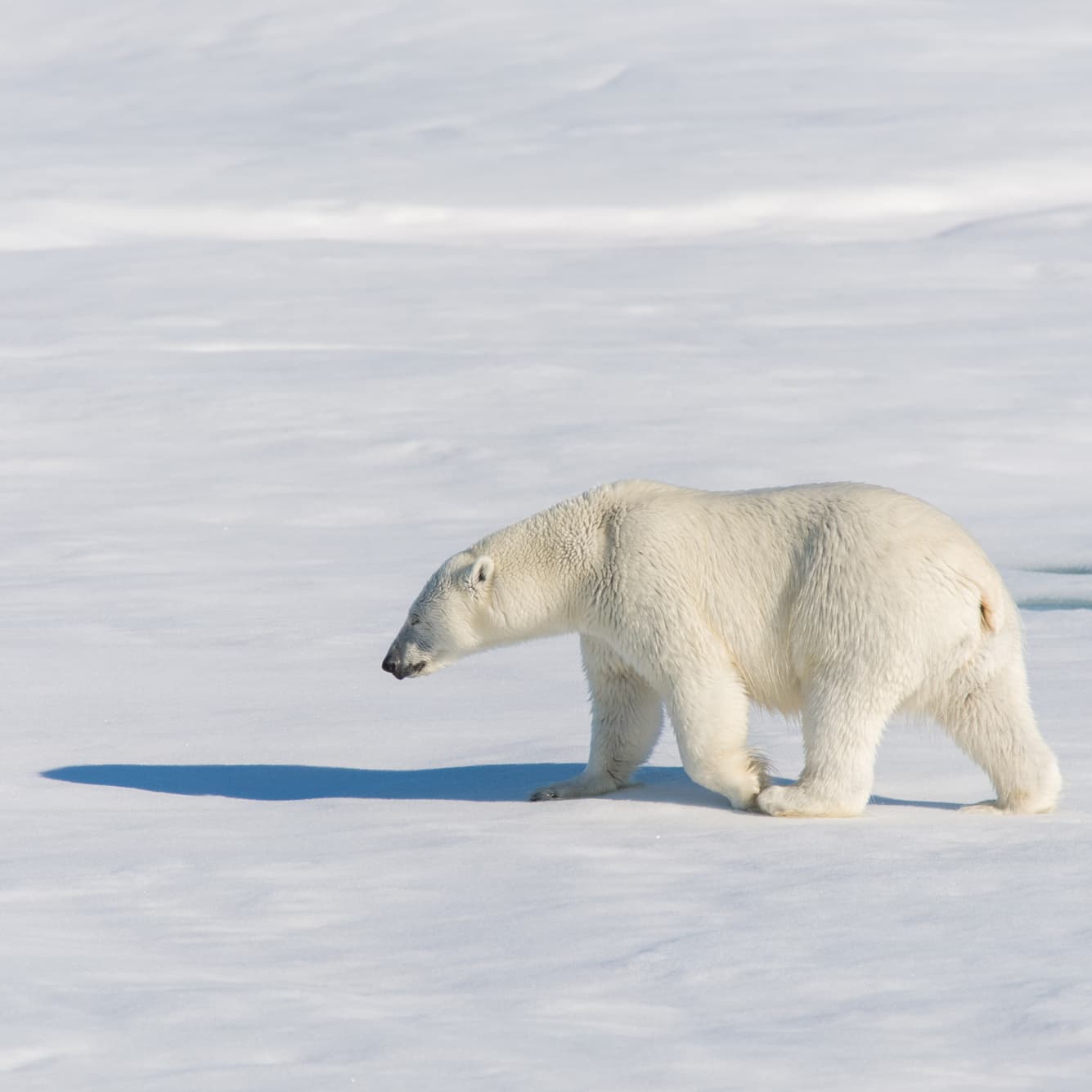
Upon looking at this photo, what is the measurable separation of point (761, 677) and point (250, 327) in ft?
32.4

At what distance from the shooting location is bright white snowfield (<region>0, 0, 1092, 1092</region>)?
2881 millimetres

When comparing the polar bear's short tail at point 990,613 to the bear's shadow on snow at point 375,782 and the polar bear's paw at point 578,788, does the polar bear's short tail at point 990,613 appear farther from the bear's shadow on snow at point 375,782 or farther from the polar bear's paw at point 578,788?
the polar bear's paw at point 578,788

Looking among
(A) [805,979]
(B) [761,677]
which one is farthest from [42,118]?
(A) [805,979]

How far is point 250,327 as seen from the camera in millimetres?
13844

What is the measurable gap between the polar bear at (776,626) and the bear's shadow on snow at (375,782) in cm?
18

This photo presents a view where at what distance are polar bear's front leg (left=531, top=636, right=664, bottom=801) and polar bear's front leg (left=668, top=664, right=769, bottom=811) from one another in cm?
31

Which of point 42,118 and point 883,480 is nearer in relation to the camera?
point 883,480

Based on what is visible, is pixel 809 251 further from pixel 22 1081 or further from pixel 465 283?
pixel 22 1081

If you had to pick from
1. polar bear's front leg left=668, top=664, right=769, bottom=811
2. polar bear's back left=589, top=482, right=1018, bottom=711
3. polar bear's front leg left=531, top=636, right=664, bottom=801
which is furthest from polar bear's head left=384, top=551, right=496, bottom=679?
polar bear's front leg left=668, top=664, right=769, bottom=811

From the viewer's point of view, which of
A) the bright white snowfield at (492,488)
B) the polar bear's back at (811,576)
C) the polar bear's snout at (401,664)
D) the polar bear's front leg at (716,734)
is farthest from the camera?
the polar bear's snout at (401,664)

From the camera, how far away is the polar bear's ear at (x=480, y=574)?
15.7ft

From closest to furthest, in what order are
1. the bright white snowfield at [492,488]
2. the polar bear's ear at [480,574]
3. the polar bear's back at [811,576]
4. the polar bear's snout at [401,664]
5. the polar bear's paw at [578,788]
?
the bright white snowfield at [492,488] < the polar bear's back at [811,576] < the polar bear's paw at [578,788] < the polar bear's ear at [480,574] < the polar bear's snout at [401,664]

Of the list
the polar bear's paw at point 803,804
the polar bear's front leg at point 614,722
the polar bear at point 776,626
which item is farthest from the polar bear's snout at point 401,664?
the polar bear's paw at point 803,804

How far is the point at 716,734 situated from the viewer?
14.6ft
